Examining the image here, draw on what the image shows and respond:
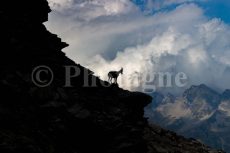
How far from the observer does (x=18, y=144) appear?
40031mm

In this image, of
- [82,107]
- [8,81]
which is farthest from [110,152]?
[8,81]

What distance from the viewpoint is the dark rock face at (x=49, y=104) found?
44281 mm

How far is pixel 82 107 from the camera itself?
5225 centimetres

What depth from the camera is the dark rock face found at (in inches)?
1743

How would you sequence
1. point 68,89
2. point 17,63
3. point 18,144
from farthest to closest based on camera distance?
1. point 68,89
2. point 17,63
3. point 18,144

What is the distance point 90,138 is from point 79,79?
27.8ft

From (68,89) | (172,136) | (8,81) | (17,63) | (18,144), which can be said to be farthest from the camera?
(172,136)

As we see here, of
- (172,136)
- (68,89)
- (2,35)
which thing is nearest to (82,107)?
(68,89)

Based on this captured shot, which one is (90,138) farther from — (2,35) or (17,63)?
(2,35)

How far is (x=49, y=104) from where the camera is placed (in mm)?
48938

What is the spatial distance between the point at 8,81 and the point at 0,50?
3.85 m

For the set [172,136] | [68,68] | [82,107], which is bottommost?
[172,136]

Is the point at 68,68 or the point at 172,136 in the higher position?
the point at 68,68

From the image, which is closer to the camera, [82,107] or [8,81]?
[8,81]
